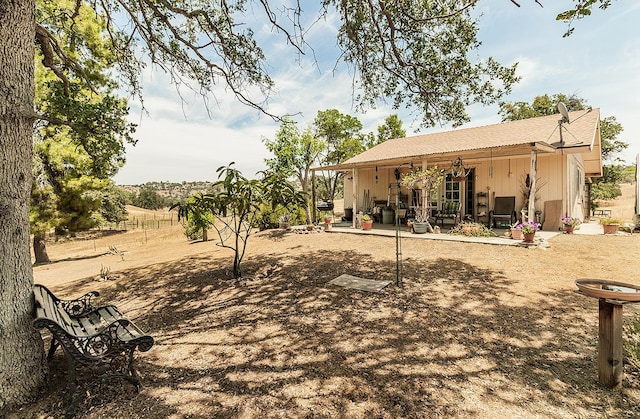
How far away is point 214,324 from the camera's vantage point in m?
3.96

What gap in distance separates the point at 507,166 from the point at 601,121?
1633 cm

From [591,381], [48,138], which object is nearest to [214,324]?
[591,381]

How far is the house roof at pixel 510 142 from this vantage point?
9438 millimetres

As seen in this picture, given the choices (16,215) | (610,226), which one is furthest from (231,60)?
(610,226)

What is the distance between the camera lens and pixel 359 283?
544 centimetres

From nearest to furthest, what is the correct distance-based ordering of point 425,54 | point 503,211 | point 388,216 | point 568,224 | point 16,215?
point 16,215 → point 425,54 → point 568,224 → point 503,211 → point 388,216

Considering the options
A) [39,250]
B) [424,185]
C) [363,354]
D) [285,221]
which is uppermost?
[424,185]

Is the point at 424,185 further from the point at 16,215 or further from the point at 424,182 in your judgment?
the point at 16,215

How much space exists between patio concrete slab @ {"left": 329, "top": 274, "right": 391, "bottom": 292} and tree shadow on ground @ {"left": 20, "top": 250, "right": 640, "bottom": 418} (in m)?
0.20

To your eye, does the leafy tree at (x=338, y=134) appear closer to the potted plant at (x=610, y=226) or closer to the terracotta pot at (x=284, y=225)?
the terracotta pot at (x=284, y=225)

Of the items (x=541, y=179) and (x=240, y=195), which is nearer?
(x=240, y=195)

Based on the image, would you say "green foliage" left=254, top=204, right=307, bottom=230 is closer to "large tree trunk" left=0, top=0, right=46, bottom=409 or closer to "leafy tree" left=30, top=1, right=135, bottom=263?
"leafy tree" left=30, top=1, right=135, bottom=263

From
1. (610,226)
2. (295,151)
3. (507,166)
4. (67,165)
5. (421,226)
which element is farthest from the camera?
(295,151)

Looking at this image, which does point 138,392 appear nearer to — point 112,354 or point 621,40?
point 112,354
